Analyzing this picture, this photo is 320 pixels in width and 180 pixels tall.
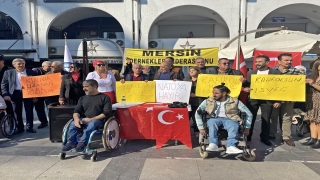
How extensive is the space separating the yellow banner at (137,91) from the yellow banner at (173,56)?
342cm

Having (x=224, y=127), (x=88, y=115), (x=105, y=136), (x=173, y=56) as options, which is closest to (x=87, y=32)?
(x=173, y=56)

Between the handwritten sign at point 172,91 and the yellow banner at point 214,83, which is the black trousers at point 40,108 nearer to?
the handwritten sign at point 172,91

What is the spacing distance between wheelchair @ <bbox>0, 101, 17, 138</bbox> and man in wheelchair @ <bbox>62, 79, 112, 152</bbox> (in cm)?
209

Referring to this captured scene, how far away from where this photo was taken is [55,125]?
5.22m

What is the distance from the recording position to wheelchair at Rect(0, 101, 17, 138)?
5566mm

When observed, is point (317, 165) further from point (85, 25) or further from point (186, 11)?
point (85, 25)

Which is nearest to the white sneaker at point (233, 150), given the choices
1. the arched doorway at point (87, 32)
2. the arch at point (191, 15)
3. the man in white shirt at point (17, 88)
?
the man in white shirt at point (17, 88)

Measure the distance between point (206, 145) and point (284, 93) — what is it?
1.93m

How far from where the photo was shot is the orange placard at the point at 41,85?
19.4 feet

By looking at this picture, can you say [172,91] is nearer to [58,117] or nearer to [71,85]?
[71,85]

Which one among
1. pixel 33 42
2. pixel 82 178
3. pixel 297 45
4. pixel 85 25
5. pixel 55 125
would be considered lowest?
pixel 82 178

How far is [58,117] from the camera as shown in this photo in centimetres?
520

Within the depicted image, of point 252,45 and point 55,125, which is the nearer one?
point 55,125

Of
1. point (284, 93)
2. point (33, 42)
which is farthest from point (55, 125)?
point (33, 42)
